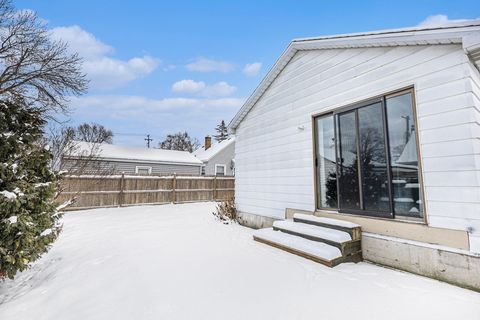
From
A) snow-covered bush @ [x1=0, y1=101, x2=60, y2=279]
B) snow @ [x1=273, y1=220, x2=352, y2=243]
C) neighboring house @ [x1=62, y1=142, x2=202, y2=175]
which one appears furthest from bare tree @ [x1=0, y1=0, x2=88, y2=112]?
neighboring house @ [x1=62, y1=142, x2=202, y2=175]

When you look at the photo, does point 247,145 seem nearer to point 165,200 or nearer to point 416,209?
point 416,209

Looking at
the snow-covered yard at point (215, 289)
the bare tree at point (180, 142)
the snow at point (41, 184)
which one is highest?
the bare tree at point (180, 142)

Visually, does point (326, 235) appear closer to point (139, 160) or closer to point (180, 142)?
point (139, 160)

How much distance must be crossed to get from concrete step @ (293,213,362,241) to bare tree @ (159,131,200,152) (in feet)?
108

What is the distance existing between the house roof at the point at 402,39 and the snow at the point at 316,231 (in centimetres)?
290

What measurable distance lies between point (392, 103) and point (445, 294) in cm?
264

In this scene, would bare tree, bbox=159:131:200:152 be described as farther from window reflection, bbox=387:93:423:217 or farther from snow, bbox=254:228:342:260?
window reflection, bbox=387:93:423:217

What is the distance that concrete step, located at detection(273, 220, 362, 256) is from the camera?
11.9 ft

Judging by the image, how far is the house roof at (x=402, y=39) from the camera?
280cm

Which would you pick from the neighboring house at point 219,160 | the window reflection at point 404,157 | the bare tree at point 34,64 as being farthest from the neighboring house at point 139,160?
the window reflection at point 404,157

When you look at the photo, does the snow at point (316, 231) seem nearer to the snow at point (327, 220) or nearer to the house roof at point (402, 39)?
the snow at point (327, 220)

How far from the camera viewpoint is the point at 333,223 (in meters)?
4.08

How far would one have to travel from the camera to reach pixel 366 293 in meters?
2.66

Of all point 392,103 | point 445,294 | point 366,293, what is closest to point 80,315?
point 366,293
